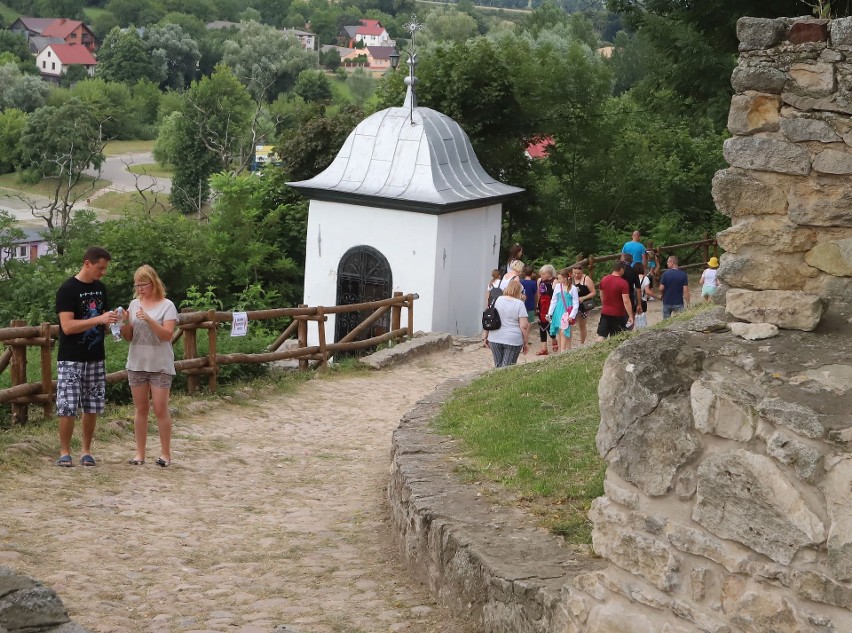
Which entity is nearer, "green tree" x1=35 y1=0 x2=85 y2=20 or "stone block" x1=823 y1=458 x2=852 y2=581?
"stone block" x1=823 y1=458 x2=852 y2=581

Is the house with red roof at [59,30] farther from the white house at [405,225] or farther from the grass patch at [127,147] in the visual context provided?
the white house at [405,225]

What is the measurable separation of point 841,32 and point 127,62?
91.9 meters

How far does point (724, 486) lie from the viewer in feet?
13.3

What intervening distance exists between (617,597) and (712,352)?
967mm

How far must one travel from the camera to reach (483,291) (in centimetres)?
2230

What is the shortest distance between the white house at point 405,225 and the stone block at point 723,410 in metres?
16.1

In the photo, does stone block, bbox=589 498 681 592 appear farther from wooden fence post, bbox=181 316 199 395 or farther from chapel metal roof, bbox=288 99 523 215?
chapel metal roof, bbox=288 99 523 215

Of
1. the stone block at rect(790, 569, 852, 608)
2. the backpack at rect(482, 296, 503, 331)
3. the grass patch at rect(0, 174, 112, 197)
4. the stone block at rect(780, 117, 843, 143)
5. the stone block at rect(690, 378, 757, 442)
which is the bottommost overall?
the grass patch at rect(0, 174, 112, 197)

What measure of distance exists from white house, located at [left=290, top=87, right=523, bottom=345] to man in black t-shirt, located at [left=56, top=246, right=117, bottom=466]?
39.1 ft

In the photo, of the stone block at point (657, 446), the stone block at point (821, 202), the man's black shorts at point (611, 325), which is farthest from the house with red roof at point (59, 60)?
the stone block at point (657, 446)

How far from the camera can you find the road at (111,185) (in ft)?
211

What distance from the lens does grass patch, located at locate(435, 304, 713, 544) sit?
22.3 feet

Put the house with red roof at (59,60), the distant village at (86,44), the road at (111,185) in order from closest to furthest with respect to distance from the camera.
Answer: the road at (111,185), the house with red roof at (59,60), the distant village at (86,44)

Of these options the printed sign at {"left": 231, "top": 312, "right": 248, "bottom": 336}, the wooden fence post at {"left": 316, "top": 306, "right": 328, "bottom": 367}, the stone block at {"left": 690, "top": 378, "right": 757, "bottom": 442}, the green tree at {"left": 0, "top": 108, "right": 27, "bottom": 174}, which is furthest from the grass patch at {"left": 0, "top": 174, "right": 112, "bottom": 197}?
the stone block at {"left": 690, "top": 378, "right": 757, "bottom": 442}
